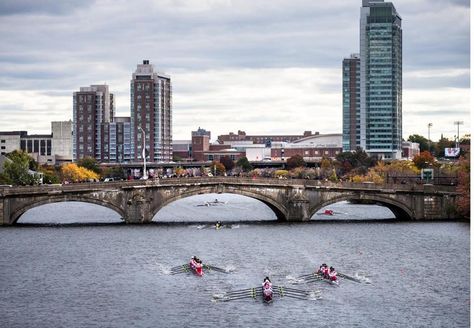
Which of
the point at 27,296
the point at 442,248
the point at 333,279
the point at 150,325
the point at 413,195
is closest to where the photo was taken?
the point at 150,325

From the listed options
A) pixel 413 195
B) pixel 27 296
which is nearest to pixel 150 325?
pixel 27 296

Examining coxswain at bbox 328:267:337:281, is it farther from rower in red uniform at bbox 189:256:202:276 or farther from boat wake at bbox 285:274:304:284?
rower in red uniform at bbox 189:256:202:276

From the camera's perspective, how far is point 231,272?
3829 inches

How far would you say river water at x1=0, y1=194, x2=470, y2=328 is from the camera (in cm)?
7700

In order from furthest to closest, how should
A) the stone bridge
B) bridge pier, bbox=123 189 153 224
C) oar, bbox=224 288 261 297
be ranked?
the stone bridge
bridge pier, bbox=123 189 153 224
oar, bbox=224 288 261 297

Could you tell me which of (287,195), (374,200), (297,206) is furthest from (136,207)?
(374,200)

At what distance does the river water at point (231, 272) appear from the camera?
253 feet

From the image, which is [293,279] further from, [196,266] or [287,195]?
[287,195]

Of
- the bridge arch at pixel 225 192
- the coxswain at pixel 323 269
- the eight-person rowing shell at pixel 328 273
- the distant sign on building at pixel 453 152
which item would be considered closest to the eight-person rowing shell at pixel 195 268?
the coxswain at pixel 323 269

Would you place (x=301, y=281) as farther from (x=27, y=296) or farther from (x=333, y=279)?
(x=27, y=296)

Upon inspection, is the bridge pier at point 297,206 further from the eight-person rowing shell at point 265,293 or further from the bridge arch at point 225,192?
the eight-person rowing shell at point 265,293

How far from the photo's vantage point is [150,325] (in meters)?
74.2

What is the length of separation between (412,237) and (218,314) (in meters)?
52.9

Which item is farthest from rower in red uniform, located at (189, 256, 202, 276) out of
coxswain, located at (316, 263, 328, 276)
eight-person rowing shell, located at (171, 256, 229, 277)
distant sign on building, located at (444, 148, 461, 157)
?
distant sign on building, located at (444, 148, 461, 157)
